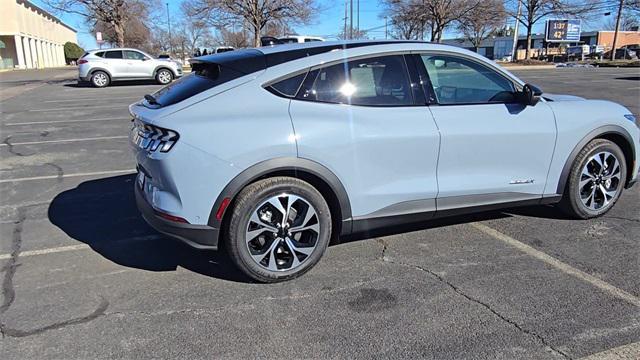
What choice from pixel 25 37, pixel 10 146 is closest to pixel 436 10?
pixel 10 146

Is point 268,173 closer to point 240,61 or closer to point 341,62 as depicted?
point 240,61

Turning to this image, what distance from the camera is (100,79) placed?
23.0 metres

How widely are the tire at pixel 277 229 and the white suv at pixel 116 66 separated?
22.0m

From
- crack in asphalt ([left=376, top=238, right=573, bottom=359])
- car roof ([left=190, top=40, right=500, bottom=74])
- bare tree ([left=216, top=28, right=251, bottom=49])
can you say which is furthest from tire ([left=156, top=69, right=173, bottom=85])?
bare tree ([left=216, top=28, right=251, bottom=49])

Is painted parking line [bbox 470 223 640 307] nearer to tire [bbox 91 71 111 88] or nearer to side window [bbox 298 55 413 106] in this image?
side window [bbox 298 55 413 106]

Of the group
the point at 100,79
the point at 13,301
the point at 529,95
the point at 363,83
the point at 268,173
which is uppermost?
the point at 363,83

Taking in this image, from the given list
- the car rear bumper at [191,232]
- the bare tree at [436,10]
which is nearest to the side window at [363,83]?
the car rear bumper at [191,232]

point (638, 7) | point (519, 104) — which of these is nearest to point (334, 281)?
point (519, 104)

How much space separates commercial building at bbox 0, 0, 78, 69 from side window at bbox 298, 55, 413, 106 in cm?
6100

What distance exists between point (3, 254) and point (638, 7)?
6771 centimetres

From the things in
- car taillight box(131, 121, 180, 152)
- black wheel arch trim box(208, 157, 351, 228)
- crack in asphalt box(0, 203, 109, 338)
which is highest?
car taillight box(131, 121, 180, 152)

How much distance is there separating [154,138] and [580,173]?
12.2 feet

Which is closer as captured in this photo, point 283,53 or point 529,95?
point 283,53

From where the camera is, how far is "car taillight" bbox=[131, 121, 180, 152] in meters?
3.26
